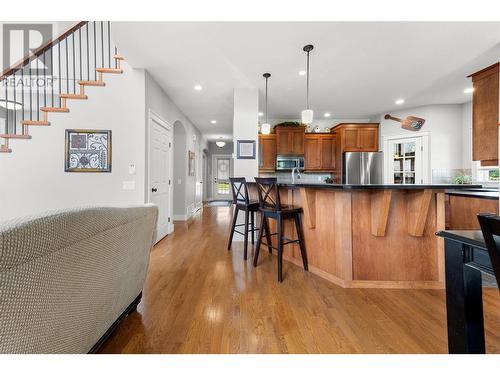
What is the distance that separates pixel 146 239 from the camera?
1.60 m

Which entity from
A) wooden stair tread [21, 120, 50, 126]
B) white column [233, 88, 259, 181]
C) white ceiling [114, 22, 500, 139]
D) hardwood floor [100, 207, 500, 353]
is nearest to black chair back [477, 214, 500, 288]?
hardwood floor [100, 207, 500, 353]

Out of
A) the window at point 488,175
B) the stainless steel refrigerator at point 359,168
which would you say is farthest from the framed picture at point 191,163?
the window at point 488,175

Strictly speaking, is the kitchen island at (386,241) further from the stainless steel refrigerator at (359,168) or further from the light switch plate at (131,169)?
the stainless steel refrigerator at (359,168)

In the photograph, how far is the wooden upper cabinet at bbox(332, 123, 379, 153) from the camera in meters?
5.25

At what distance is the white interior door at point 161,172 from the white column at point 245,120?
1.31m

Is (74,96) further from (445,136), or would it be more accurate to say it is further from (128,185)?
(445,136)

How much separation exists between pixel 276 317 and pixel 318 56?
3005 millimetres

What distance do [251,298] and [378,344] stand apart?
944 millimetres

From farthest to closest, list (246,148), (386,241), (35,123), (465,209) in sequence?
(246,148), (35,123), (465,209), (386,241)

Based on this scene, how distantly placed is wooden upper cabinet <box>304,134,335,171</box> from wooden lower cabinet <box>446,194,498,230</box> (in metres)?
2.75

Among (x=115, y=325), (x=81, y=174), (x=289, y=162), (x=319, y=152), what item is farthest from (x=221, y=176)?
(x=115, y=325)

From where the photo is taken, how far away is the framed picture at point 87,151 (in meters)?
3.13

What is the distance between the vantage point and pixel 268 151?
5.38m
